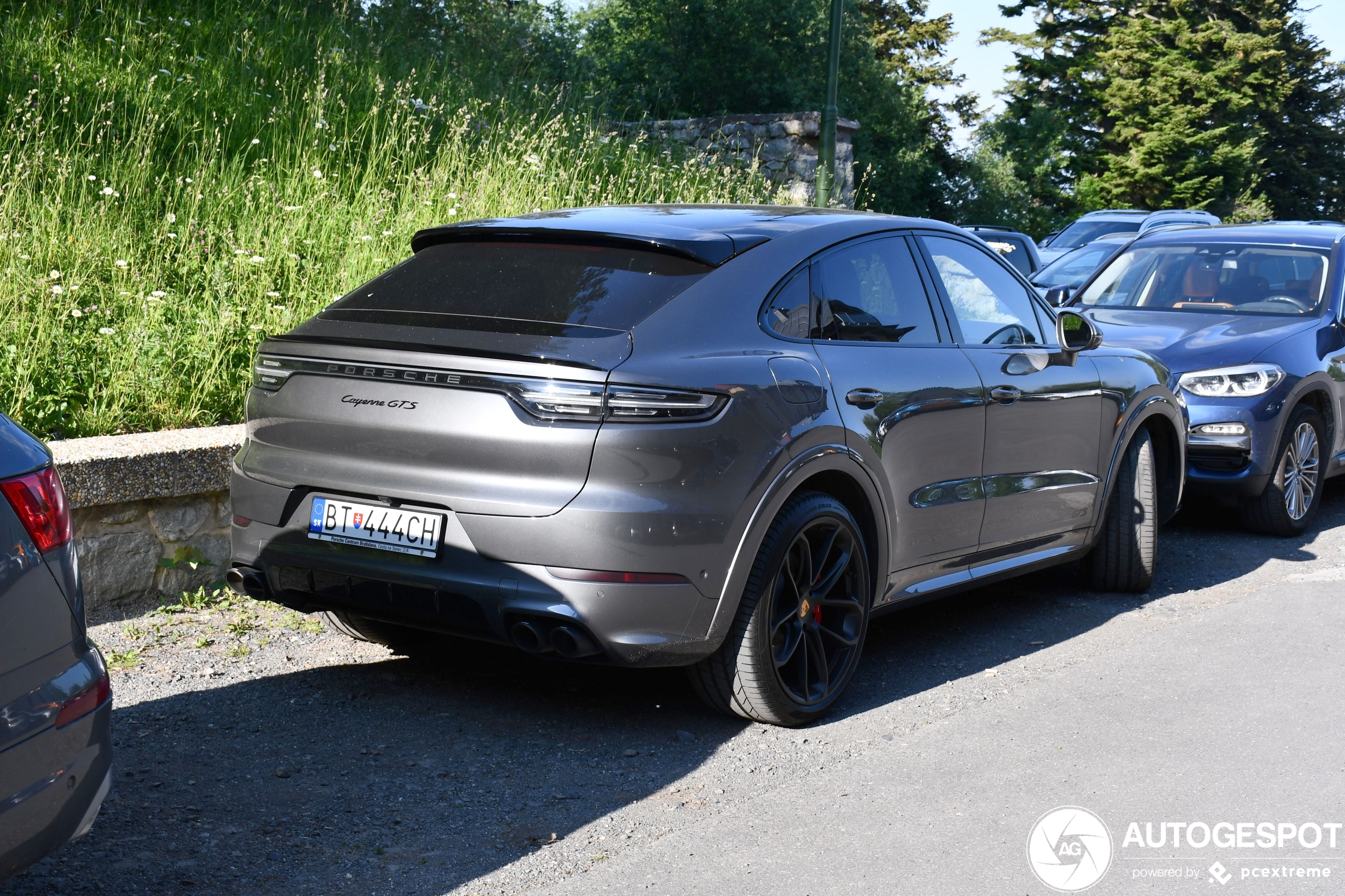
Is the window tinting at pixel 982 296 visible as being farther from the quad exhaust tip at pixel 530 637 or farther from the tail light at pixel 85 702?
the tail light at pixel 85 702

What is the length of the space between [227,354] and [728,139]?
35.2 feet

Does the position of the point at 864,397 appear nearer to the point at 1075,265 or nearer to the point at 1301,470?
the point at 1301,470

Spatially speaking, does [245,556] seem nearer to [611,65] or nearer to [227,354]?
[227,354]

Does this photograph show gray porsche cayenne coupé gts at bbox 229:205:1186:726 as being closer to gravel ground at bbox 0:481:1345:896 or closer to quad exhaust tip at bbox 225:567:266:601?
quad exhaust tip at bbox 225:567:266:601

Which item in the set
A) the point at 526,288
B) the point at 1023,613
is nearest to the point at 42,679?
the point at 526,288

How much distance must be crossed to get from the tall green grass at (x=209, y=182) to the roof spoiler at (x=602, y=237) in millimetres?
2221

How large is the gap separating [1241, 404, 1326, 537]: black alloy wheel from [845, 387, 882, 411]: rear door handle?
14.0 ft

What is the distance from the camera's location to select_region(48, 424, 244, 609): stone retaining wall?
533cm

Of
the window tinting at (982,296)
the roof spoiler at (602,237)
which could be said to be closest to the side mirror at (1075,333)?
the window tinting at (982,296)

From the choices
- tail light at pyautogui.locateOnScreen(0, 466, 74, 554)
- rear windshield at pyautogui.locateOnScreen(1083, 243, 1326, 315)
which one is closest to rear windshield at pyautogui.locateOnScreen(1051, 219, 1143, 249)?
rear windshield at pyautogui.locateOnScreen(1083, 243, 1326, 315)

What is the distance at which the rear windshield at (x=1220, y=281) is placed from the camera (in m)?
8.85

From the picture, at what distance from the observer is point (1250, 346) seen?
26.7 ft

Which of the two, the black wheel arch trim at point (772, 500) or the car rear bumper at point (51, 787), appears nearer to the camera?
the car rear bumper at point (51, 787)

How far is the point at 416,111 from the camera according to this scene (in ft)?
36.5
